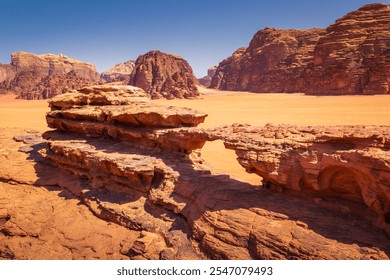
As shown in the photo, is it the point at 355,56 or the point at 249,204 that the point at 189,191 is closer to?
the point at 249,204

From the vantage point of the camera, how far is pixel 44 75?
8144 centimetres

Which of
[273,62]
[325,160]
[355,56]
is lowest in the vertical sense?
[325,160]

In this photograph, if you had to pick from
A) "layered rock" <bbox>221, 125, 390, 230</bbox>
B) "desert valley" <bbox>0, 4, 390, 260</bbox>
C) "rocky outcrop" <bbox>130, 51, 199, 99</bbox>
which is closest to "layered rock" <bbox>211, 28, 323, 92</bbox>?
"rocky outcrop" <bbox>130, 51, 199, 99</bbox>

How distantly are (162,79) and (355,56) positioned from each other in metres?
38.5

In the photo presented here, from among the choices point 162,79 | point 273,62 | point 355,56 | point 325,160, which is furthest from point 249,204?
point 273,62

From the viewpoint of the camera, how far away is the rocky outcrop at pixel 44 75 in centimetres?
5800

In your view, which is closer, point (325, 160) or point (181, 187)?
point (325, 160)

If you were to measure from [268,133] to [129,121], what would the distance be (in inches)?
171

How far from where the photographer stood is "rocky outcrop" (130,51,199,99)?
52.2 metres

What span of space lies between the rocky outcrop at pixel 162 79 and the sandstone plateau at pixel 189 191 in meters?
43.0

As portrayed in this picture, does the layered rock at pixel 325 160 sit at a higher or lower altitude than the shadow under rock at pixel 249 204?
higher

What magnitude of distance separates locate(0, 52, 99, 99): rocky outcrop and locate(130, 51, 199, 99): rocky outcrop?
1458 cm


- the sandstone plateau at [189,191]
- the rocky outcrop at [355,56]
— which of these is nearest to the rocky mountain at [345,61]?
the rocky outcrop at [355,56]

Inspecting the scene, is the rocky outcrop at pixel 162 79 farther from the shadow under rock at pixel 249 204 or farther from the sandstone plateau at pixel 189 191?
the shadow under rock at pixel 249 204
